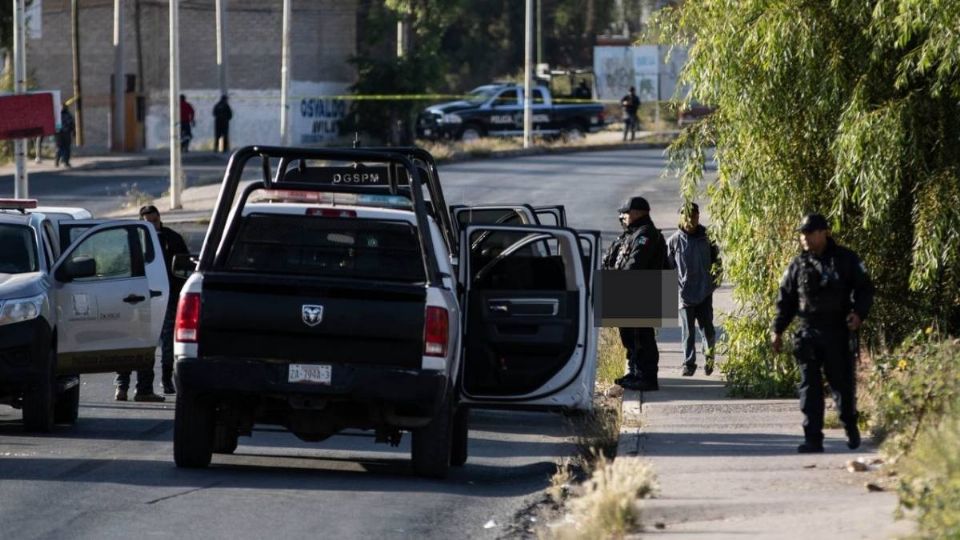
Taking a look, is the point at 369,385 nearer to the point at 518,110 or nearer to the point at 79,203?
the point at 79,203

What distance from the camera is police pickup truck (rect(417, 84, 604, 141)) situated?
5800 cm

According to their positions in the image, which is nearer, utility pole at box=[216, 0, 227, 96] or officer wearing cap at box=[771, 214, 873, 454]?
officer wearing cap at box=[771, 214, 873, 454]

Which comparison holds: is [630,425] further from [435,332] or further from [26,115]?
[26,115]

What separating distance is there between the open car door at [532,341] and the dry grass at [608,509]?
121 inches

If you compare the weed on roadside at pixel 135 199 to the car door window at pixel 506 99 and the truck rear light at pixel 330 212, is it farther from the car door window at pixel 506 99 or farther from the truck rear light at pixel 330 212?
the truck rear light at pixel 330 212

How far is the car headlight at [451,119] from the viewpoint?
191 feet

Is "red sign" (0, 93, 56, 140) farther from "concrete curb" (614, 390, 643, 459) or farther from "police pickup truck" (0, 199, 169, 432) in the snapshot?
"concrete curb" (614, 390, 643, 459)

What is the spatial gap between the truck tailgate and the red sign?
A: 1418 cm

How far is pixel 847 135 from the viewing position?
532 inches

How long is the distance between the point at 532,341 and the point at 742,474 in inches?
92.4

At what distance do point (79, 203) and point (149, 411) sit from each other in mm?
23625

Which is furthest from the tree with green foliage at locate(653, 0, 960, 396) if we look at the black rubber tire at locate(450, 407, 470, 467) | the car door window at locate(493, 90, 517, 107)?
the car door window at locate(493, 90, 517, 107)

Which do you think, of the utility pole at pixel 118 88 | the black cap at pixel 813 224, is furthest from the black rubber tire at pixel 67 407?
the utility pole at pixel 118 88

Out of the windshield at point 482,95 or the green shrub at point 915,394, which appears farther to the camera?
the windshield at point 482,95
